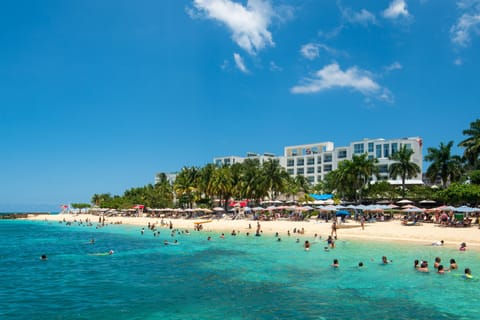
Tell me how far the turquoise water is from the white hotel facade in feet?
220

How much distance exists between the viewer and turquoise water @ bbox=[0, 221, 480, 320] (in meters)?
16.6

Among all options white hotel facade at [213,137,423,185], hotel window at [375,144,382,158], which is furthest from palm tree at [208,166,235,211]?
hotel window at [375,144,382,158]

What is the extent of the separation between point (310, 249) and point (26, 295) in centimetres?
2268

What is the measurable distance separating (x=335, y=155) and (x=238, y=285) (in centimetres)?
9576

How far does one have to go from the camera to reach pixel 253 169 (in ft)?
267

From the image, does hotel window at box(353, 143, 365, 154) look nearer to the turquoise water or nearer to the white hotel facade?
the white hotel facade

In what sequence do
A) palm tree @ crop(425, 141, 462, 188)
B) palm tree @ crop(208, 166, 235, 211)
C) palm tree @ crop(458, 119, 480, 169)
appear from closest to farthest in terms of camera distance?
palm tree @ crop(458, 119, 480, 169) < palm tree @ crop(425, 141, 462, 188) < palm tree @ crop(208, 166, 235, 211)

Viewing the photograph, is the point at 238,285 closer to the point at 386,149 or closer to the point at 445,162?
the point at 445,162

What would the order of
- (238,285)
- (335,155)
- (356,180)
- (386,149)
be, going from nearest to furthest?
(238,285) → (356,180) → (386,149) → (335,155)

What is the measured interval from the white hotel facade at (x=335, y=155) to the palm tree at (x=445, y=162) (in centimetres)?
1662

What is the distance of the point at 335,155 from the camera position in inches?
4449

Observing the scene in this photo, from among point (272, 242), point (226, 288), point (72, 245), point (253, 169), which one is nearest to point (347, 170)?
point (253, 169)

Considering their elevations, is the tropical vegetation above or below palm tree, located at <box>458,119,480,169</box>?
below

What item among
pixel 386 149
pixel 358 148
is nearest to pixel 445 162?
pixel 386 149
